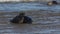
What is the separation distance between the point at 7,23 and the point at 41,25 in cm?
44

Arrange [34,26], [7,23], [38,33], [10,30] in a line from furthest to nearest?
[7,23] < [34,26] < [10,30] < [38,33]

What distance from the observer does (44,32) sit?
A: 118 inches

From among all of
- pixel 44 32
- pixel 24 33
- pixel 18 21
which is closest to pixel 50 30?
pixel 44 32

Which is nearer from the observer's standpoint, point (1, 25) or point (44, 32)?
point (44, 32)

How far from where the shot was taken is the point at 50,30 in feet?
10.2

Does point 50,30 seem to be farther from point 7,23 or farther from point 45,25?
point 7,23

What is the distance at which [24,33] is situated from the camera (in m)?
2.95

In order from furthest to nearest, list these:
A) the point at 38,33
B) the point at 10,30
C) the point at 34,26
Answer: the point at 34,26 → the point at 10,30 → the point at 38,33

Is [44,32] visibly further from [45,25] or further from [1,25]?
[1,25]

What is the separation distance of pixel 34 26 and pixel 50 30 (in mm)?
309

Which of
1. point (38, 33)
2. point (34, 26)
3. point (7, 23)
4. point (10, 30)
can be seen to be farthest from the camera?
point (7, 23)

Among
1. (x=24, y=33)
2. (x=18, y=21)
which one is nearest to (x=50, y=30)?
(x=24, y=33)

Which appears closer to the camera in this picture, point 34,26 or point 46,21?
point 34,26

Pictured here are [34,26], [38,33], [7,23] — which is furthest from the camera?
[7,23]
